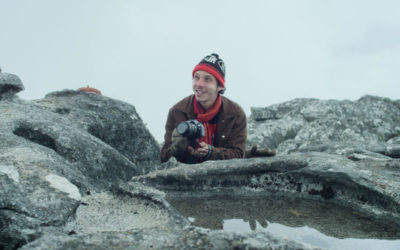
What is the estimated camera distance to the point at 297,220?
126 inches

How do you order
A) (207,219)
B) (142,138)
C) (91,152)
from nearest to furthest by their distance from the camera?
(207,219) → (91,152) → (142,138)

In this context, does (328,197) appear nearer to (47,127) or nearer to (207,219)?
(207,219)

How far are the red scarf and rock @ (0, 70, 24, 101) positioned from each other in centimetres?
284

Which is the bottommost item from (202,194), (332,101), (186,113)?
(202,194)

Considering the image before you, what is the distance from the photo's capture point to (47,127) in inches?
167

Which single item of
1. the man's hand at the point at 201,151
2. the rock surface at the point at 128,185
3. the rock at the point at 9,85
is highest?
the rock at the point at 9,85

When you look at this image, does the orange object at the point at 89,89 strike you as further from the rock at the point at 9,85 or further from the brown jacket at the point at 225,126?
the brown jacket at the point at 225,126

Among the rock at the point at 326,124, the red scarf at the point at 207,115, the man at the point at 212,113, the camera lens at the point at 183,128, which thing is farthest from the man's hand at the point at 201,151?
the rock at the point at 326,124

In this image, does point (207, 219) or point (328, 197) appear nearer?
point (207, 219)

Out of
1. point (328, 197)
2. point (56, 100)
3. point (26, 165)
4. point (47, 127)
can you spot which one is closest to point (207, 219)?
point (328, 197)

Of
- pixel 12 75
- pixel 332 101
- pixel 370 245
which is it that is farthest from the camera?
pixel 332 101

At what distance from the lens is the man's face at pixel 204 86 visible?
6.07 m

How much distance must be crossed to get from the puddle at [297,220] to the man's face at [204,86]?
2.62 meters

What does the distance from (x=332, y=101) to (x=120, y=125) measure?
9.25 metres
